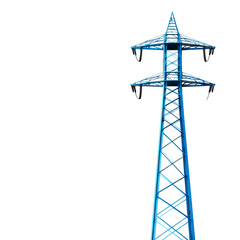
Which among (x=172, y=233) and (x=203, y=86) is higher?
(x=203, y=86)

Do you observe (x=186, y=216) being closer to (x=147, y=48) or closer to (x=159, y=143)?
(x=159, y=143)

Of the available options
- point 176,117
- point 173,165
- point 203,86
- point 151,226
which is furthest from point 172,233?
point 203,86

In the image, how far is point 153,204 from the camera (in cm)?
2280

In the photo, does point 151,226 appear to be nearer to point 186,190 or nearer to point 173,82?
point 186,190

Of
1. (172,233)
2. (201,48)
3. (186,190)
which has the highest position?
(201,48)

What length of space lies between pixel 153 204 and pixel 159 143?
8.59ft

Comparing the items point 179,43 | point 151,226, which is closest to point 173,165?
point 151,226

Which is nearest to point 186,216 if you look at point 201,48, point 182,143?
point 182,143

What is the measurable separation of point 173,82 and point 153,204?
5361mm

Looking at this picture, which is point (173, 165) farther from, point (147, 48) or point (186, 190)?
point (147, 48)

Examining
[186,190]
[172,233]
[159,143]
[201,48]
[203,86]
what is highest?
[201,48]

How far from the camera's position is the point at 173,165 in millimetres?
23016

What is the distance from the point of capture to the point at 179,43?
76.8ft

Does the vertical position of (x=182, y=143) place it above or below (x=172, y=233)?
above
